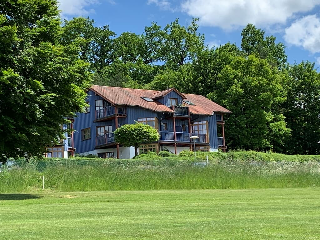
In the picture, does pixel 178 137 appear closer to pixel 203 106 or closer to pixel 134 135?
pixel 203 106

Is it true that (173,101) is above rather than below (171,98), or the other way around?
below

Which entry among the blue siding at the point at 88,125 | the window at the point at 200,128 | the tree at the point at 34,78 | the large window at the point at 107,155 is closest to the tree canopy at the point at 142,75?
the tree at the point at 34,78

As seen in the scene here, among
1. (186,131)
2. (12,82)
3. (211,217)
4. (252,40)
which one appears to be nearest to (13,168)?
(12,82)

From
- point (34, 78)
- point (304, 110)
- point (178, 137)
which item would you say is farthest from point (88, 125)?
point (34, 78)

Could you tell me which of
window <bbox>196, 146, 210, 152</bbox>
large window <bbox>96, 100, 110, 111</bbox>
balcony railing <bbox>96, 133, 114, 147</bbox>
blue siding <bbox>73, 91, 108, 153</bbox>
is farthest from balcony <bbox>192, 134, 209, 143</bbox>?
large window <bbox>96, 100, 110, 111</bbox>


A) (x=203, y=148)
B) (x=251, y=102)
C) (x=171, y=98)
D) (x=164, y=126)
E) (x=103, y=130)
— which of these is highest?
(x=251, y=102)

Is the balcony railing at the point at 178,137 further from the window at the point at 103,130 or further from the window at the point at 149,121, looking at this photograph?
the window at the point at 103,130

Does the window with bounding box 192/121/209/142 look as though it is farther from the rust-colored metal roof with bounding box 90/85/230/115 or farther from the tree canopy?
the tree canopy

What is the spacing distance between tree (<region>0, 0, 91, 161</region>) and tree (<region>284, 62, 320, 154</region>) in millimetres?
51784

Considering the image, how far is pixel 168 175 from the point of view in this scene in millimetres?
24828

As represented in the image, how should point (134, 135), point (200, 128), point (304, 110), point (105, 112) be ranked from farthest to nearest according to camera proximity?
point (304, 110), point (200, 128), point (105, 112), point (134, 135)

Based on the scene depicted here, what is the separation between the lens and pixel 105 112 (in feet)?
186

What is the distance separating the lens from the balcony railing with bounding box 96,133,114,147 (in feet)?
181

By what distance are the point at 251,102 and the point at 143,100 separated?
48.7 ft
